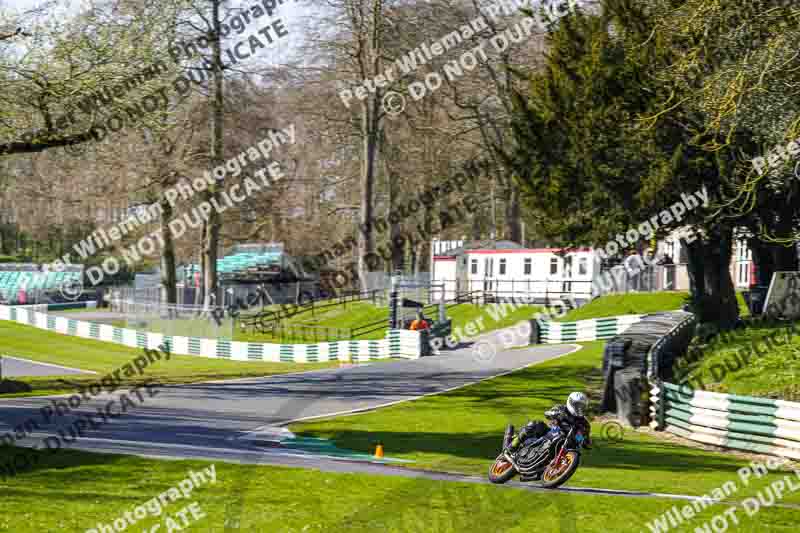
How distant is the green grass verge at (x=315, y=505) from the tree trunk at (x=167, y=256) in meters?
30.6

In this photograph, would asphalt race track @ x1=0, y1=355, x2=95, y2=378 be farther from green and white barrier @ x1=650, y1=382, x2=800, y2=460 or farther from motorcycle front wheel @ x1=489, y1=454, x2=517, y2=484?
motorcycle front wheel @ x1=489, y1=454, x2=517, y2=484

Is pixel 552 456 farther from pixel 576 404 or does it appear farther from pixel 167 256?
pixel 167 256

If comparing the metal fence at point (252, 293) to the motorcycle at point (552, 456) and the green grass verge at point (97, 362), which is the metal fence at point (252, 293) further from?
the motorcycle at point (552, 456)

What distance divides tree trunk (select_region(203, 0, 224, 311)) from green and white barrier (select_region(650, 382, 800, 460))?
82.7ft

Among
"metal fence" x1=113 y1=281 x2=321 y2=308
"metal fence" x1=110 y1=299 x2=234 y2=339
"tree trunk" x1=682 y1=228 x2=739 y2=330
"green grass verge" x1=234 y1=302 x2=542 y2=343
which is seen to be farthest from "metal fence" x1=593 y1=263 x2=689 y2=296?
"metal fence" x1=113 y1=281 x2=321 y2=308

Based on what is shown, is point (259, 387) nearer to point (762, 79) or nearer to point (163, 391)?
point (163, 391)

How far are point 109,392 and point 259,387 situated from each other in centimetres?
424

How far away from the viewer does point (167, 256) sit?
152 feet

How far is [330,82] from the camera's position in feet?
164

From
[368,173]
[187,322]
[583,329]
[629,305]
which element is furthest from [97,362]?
[629,305]

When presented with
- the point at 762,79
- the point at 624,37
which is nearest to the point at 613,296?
the point at 624,37

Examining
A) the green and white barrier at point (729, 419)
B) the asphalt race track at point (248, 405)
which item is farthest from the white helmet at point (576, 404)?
the green and white barrier at point (729, 419)

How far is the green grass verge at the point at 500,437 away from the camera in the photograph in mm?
13820

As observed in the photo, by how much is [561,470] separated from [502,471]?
0.99 m
